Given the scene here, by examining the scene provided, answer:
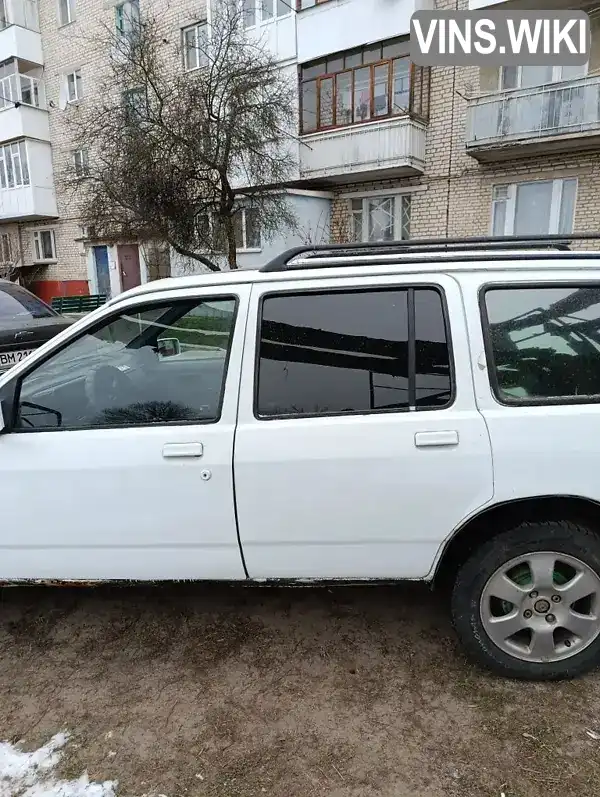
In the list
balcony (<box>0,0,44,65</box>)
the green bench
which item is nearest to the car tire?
the green bench

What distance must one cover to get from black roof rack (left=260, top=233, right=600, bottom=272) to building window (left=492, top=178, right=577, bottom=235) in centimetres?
1123

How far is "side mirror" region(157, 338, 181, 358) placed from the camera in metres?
2.57

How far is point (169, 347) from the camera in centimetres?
259

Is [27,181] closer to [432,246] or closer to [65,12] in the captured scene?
[65,12]

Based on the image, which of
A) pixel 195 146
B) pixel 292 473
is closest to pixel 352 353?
pixel 292 473

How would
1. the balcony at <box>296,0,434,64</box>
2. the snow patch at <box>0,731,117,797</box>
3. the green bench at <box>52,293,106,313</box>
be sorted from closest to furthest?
the snow patch at <box>0,731,117,797</box>, the balcony at <box>296,0,434,64</box>, the green bench at <box>52,293,106,313</box>

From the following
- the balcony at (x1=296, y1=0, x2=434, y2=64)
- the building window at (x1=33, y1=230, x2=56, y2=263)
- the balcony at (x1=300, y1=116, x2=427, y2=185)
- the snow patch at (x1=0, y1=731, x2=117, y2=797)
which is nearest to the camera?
the snow patch at (x1=0, y1=731, x2=117, y2=797)

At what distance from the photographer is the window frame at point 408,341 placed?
7.23 feet

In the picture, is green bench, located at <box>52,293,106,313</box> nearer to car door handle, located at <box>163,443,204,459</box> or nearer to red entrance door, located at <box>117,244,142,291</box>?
red entrance door, located at <box>117,244,142,291</box>

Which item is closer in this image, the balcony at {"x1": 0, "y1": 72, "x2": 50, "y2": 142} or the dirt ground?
the dirt ground

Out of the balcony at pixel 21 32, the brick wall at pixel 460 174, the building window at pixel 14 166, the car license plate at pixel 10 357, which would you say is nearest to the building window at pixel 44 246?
the building window at pixel 14 166

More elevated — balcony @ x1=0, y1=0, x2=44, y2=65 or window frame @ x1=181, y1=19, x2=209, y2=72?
balcony @ x1=0, y1=0, x2=44, y2=65

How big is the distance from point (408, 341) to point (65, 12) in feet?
86.0

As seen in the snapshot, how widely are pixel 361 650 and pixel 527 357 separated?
157 cm
